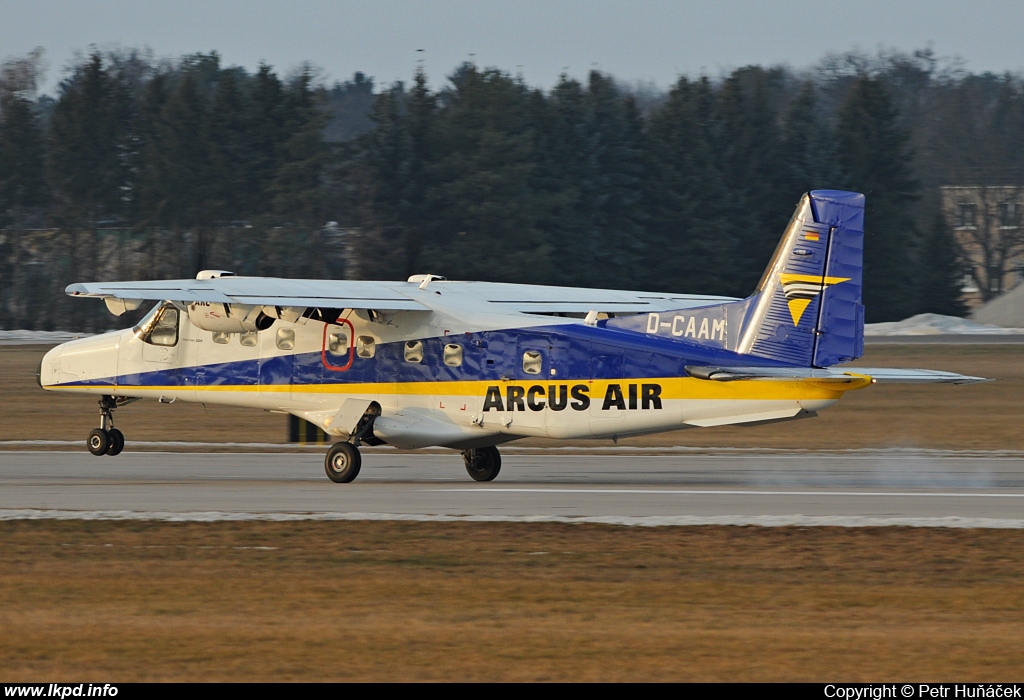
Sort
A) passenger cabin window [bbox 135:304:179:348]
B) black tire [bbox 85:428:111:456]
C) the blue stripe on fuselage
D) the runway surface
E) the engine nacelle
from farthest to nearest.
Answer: black tire [bbox 85:428:111:456], passenger cabin window [bbox 135:304:179:348], the engine nacelle, the blue stripe on fuselage, the runway surface

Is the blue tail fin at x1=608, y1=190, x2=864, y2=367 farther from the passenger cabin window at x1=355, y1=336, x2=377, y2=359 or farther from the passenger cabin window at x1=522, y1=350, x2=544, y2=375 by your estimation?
the passenger cabin window at x1=355, y1=336, x2=377, y2=359

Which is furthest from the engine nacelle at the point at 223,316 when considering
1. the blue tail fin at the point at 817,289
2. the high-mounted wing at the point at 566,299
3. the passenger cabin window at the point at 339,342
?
the blue tail fin at the point at 817,289

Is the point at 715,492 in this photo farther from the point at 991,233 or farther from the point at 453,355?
the point at 991,233

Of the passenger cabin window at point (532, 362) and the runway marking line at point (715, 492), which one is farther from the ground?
the passenger cabin window at point (532, 362)

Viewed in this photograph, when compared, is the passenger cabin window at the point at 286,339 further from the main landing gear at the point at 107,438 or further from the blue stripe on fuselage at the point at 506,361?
the main landing gear at the point at 107,438

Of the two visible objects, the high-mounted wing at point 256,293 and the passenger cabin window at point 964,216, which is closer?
the high-mounted wing at point 256,293

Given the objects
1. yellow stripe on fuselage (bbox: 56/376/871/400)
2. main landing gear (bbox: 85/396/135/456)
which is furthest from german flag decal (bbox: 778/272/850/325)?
main landing gear (bbox: 85/396/135/456)

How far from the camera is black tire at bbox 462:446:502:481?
22219 mm

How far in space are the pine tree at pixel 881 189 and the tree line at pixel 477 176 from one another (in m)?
0.14

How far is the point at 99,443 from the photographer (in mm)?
22953

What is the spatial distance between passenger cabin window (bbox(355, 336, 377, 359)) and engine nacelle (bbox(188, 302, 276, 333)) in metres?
1.69

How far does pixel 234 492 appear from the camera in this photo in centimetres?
2034

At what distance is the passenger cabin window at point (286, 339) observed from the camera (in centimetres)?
2194

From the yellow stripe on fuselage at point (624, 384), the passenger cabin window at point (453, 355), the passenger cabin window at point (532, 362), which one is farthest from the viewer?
the passenger cabin window at point (453, 355)
